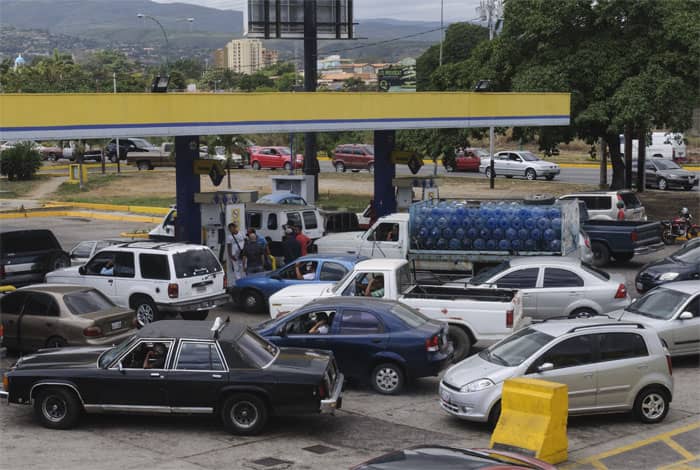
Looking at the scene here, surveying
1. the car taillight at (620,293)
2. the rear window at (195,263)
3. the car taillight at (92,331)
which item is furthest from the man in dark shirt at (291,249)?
the car taillight at (620,293)

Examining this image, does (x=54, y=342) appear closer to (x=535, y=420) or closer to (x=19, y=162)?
(x=535, y=420)

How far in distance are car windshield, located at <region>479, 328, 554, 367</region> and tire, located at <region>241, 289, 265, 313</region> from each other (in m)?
8.04

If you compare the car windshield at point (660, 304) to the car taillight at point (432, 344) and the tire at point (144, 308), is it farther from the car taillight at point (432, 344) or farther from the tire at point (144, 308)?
the tire at point (144, 308)

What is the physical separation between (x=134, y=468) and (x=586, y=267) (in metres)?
10.1

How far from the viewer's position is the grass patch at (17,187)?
50781mm

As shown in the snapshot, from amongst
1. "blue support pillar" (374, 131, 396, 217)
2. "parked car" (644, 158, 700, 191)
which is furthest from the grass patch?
"parked car" (644, 158, 700, 191)

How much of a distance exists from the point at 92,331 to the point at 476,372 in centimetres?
652

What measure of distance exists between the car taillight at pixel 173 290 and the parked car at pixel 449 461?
10.9 m

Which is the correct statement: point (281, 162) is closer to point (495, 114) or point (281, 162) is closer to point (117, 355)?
point (495, 114)

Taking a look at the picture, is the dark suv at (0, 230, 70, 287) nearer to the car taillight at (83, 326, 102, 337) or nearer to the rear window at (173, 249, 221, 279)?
the rear window at (173, 249, 221, 279)

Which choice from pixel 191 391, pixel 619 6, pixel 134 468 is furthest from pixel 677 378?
pixel 619 6

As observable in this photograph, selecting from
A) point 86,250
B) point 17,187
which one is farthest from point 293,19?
point 17,187

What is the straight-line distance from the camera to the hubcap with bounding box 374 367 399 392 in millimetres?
14172

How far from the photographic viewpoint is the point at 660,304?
1636 cm
